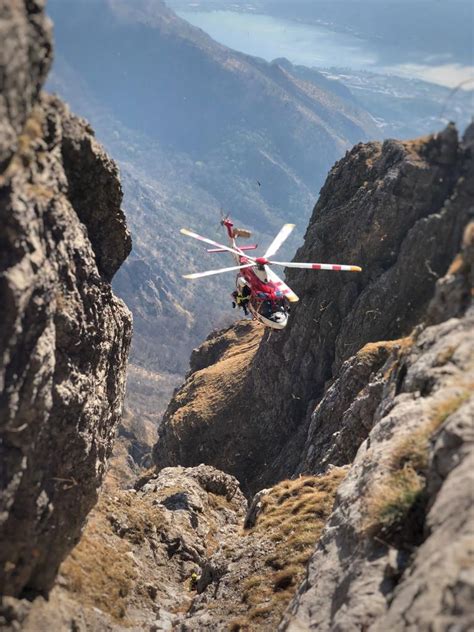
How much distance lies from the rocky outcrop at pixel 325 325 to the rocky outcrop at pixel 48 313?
22.3 metres

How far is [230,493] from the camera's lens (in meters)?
55.0

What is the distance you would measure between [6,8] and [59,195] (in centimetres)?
593

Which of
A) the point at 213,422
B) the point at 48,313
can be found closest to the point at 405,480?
the point at 48,313

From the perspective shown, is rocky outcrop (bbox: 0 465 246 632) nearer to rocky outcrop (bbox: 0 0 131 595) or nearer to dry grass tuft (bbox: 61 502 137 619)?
dry grass tuft (bbox: 61 502 137 619)

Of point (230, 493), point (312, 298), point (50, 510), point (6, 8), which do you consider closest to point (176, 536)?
point (230, 493)

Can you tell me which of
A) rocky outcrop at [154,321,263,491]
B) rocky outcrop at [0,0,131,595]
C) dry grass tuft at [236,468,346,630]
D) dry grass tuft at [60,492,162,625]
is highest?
rocky outcrop at [0,0,131,595]

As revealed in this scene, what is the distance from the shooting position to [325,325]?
66.4 m

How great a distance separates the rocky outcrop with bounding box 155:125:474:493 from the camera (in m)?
52.6

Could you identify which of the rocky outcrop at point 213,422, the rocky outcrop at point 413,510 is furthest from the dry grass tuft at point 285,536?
the rocky outcrop at point 213,422

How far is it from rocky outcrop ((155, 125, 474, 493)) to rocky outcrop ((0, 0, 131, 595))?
877 inches

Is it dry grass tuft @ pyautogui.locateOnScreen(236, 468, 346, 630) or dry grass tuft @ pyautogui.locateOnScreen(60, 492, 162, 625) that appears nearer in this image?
dry grass tuft @ pyautogui.locateOnScreen(60, 492, 162, 625)

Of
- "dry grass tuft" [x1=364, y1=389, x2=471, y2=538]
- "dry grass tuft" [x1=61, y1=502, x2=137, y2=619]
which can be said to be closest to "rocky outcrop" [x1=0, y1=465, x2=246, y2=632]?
"dry grass tuft" [x1=61, y1=502, x2=137, y2=619]

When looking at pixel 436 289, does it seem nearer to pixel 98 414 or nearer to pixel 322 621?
pixel 322 621

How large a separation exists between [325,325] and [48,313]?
164 ft
